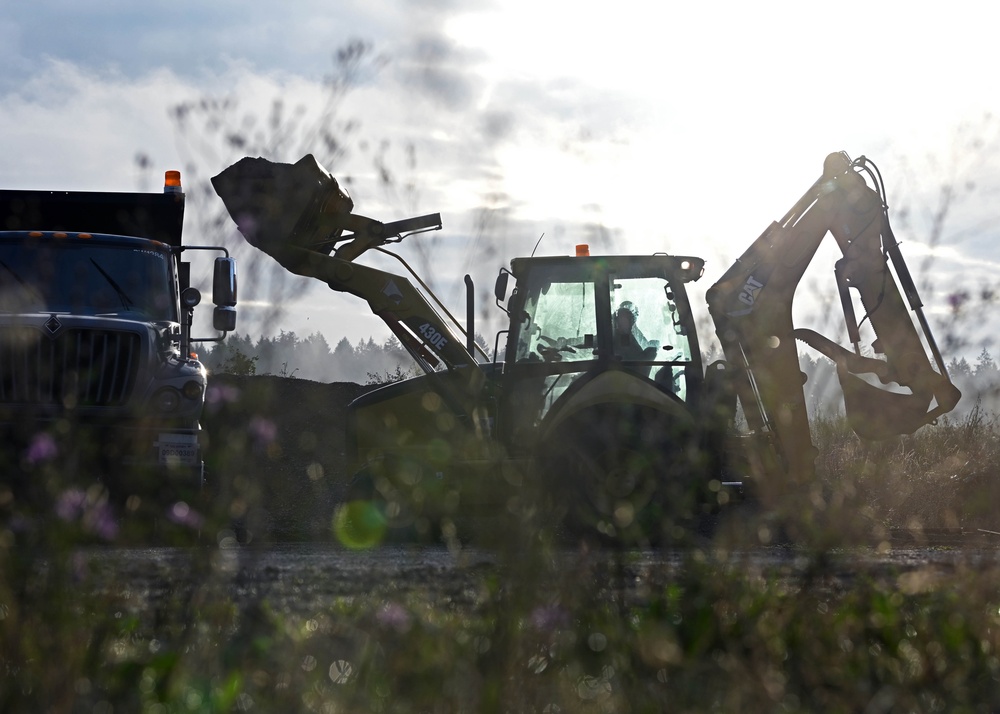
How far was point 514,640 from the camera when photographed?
10.8ft

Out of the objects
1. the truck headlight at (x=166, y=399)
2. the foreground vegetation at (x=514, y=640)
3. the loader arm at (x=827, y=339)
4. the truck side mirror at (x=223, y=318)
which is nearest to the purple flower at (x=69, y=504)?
the foreground vegetation at (x=514, y=640)

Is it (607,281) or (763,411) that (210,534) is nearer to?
(607,281)

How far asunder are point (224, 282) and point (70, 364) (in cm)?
141

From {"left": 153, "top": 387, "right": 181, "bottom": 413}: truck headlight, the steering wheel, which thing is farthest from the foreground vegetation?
{"left": 153, "top": 387, "right": 181, "bottom": 413}: truck headlight

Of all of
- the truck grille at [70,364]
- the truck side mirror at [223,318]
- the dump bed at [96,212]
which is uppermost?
the dump bed at [96,212]

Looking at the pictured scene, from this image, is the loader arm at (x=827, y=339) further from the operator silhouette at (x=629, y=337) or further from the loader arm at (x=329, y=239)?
the loader arm at (x=329, y=239)

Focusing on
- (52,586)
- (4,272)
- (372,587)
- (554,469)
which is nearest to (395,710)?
(52,586)

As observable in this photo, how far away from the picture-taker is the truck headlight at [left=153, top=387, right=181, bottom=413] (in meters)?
9.23

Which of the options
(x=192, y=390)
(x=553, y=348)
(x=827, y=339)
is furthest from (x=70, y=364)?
(x=827, y=339)

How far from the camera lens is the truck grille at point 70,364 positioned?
875 centimetres

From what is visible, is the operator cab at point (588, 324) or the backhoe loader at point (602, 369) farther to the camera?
the operator cab at point (588, 324)

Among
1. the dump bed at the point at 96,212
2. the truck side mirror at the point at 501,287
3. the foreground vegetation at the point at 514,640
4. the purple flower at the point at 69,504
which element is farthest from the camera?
the dump bed at the point at 96,212

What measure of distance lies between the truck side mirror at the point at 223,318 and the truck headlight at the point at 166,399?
0.68 metres

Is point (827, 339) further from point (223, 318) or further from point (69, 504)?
point (69, 504)
